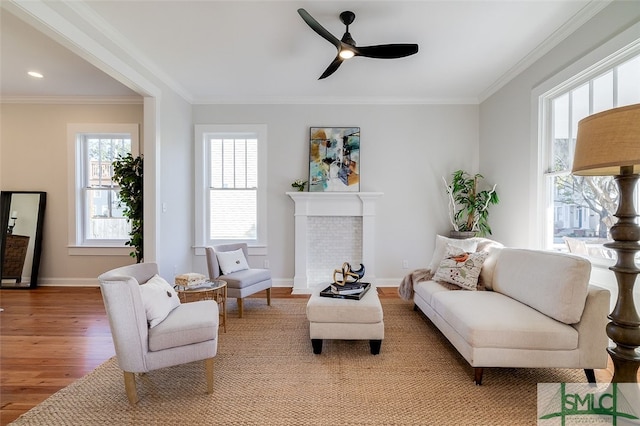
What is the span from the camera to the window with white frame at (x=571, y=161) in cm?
225

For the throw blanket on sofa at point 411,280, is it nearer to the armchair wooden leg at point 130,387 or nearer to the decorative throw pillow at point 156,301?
the decorative throw pillow at point 156,301

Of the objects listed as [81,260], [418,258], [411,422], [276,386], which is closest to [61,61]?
[81,260]

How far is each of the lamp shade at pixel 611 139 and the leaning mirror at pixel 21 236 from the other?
601 cm

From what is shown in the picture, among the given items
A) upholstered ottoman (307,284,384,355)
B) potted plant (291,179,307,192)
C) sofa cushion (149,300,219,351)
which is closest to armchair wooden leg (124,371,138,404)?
sofa cushion (149,300,219,351)

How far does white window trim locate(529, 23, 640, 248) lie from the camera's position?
2129 millimetres

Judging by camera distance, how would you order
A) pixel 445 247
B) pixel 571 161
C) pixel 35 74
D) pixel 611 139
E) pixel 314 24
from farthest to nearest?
pixel 35 74 < pixel 445 247 < pixel 571 161 < pixel 314 24 < pixel 611 139

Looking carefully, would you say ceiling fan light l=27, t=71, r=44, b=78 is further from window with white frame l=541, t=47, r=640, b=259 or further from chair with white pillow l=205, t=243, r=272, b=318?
window with white frame l=541, t=47, r=640, b=259

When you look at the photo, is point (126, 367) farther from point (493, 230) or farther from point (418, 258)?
point (493, 230)

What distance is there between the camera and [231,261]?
135 inches

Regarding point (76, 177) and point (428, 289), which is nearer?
point (428, 289)

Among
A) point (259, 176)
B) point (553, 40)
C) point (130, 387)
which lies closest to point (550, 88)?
point (553, 40)

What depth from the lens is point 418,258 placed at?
4430mm

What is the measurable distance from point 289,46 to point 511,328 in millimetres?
3034

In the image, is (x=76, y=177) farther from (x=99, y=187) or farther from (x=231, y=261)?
(x=231, y=261)
